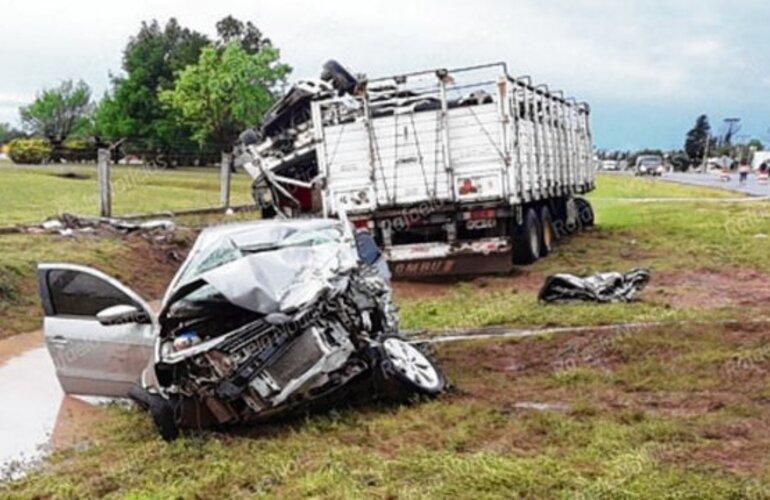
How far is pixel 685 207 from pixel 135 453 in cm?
2375

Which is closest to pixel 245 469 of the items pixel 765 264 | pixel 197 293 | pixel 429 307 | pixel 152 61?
pixel 197 293

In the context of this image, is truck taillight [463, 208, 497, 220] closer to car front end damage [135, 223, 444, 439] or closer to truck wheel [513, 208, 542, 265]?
truck wheel [513, 208, 542, 265]

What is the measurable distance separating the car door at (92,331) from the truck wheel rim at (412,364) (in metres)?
1.91

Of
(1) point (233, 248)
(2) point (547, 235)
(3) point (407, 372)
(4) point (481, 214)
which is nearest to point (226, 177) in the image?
(2) point (547, 235)

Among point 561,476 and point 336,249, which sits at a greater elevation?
point 336,249

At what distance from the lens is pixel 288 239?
7.48m

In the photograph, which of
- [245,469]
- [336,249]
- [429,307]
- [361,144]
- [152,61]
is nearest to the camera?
[245,469]

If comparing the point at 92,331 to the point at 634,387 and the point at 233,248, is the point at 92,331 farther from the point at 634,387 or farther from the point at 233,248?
the point at 634,387

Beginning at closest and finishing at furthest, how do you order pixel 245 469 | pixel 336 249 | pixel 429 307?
1. pixel 245 469
2. pixel 336 249
3. pixel 429 307

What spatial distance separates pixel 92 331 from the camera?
7.25m

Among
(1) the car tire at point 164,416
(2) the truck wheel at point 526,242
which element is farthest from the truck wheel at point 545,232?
(1) the car tire at point 164,416

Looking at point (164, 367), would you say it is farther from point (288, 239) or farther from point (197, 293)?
point (288, 239)

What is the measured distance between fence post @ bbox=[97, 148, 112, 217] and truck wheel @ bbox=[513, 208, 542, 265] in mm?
8520

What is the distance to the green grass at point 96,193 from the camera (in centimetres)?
2039
